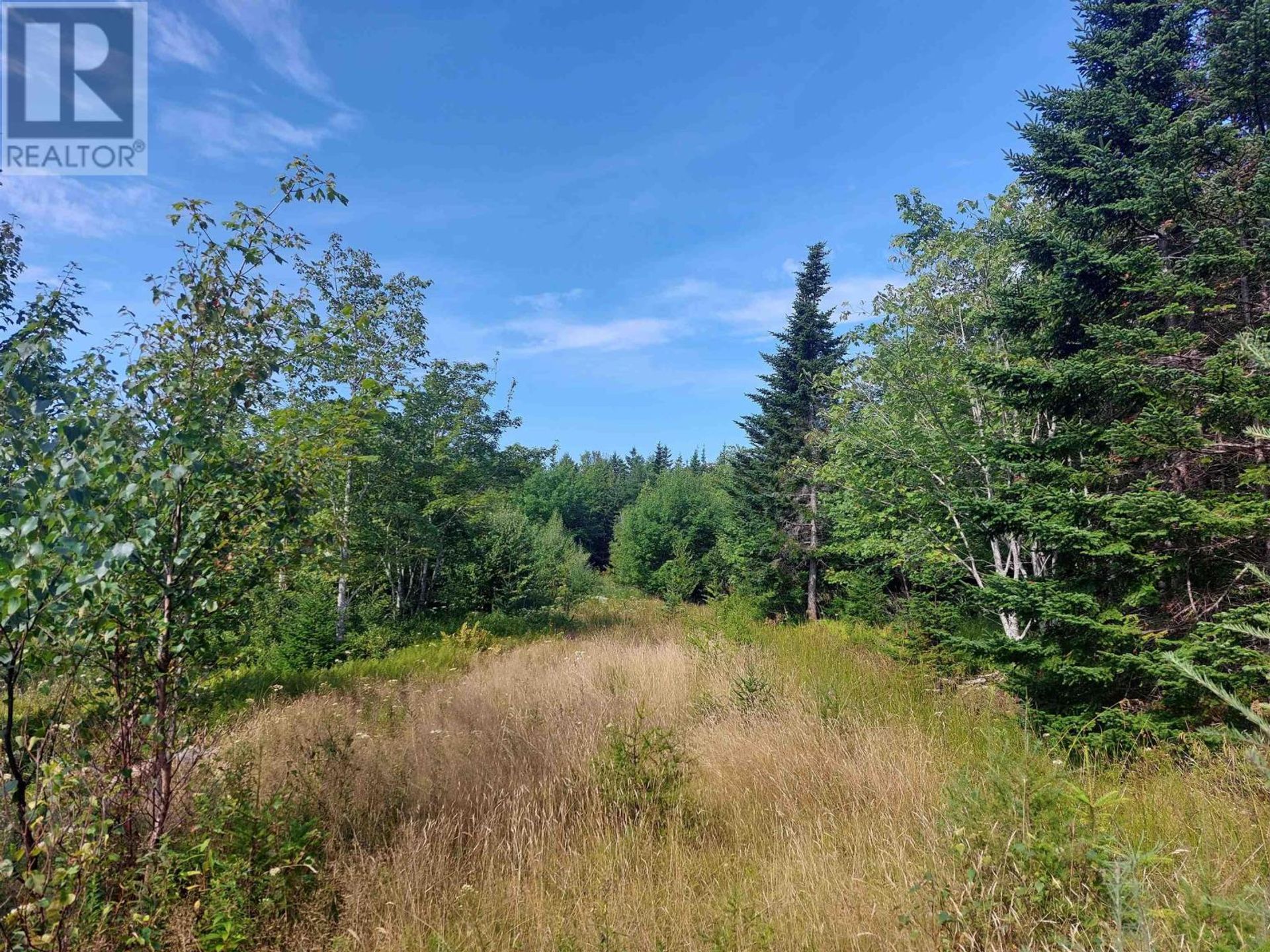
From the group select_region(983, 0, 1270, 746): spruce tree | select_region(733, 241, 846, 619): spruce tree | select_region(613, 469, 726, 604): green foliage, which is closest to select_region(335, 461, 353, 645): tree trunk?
select_region(983, 0, 1270, 746): spruce tree

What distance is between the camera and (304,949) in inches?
96.3

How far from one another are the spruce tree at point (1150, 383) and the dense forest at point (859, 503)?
37mm

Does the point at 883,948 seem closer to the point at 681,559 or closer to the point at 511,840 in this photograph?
the point at 511,840

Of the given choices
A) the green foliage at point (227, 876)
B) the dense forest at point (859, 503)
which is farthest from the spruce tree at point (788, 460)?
the green foliage at point (227, 876)

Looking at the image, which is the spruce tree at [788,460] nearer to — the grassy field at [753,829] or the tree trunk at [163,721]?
the grassy field at [753,829]

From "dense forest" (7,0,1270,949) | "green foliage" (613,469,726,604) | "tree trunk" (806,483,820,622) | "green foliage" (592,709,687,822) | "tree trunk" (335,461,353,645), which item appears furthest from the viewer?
"green foliage" (613,469,726,604)

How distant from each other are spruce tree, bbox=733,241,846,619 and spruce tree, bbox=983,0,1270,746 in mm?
9026

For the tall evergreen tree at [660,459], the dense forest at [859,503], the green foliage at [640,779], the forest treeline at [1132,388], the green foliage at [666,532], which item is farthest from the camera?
the tall evergreen tree at [660,459]

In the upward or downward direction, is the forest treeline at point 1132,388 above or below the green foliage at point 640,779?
above

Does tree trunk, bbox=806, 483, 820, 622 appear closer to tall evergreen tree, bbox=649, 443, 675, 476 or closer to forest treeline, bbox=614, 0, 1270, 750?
forest treeline, bbox=614, 0, 1270, 750

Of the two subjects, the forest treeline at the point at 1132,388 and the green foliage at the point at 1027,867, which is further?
the forest treeline at the point at 1132,388

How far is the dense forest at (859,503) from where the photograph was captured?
2148mm

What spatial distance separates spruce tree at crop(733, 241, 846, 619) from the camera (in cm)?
1543

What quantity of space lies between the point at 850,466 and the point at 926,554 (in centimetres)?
192
